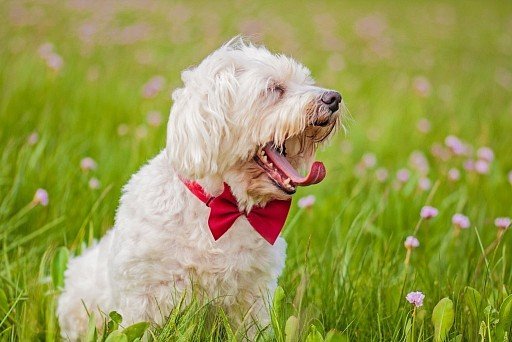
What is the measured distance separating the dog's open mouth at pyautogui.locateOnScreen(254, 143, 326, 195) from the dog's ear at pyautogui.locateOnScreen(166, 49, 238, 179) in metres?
0.16

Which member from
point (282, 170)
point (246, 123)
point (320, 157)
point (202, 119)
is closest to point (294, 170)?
point (282, 170)

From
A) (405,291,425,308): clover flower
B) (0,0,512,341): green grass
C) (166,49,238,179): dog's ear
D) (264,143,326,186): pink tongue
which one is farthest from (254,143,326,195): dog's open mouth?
(405,291,425,308): clover flower

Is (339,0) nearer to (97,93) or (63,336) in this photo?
(97,93)

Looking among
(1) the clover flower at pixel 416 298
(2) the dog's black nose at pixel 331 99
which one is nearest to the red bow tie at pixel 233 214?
(2) the dog's black nose at pixel 331 99

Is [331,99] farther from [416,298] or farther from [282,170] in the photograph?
[416,298]

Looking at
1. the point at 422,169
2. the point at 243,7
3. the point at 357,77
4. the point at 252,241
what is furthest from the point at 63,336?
the point at 243,7

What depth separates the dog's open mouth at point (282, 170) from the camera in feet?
8.36

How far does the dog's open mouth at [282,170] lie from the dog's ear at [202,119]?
0.16 meters

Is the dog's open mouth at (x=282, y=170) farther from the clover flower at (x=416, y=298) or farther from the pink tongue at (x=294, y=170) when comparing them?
the clover flower at (x=416, y=298)

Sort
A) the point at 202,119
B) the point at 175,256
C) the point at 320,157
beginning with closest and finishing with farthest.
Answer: the point at 202,119 < the point at 175,256 < the point at 320,157

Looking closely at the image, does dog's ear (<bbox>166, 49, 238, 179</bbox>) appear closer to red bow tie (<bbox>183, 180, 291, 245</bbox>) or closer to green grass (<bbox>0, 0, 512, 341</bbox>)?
red bow tie (<bbox>183, 180, 291, 245</bbox>)

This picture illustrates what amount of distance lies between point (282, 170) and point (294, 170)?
0.06 metres

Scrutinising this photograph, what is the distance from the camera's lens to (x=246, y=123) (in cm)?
261

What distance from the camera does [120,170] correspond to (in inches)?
161
